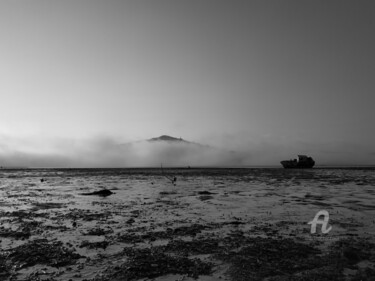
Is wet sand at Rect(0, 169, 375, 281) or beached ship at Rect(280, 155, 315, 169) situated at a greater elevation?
beached ship at Rect(280, 155, 315, 169)

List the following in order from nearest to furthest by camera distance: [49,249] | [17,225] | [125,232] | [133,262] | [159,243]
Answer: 1. [133,262]
2. [49,249]
3. [159,243]
4. [125,232]
5. [17,225]

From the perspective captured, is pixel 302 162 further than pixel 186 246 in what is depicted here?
Yes

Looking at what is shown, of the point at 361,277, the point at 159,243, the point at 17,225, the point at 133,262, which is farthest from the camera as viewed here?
the point at 17,225

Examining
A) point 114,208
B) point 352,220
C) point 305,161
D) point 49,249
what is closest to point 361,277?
point 352,220

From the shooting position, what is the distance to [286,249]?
9.51 metres

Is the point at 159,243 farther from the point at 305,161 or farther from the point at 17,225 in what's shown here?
the point at 305,161

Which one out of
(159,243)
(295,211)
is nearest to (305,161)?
(295,211)

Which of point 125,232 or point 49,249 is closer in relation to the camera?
point 49,249

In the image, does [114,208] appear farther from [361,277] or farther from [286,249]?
[361,277]

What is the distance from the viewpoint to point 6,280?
7.14 m

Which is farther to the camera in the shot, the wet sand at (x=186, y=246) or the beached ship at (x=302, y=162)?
the beached ship at (x=302, y=162)

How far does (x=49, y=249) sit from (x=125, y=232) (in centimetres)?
343

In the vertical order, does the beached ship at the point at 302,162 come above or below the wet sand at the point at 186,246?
above

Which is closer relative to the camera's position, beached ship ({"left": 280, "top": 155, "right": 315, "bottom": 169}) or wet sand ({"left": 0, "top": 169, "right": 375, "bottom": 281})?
wet sand ({"left": 0, "top": 169, "right": 375, "bottom": 281})
